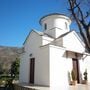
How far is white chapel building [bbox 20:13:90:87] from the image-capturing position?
15.5 meters

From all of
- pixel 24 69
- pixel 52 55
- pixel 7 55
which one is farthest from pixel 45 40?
pixel 7 55

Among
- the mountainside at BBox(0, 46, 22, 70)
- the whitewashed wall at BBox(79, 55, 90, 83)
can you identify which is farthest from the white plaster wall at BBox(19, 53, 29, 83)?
the mountainside at BBox(0, 46, 22, 70)

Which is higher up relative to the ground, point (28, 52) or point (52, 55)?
point (28, 52)

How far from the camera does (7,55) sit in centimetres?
6481

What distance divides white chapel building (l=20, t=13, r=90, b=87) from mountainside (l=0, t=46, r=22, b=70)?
107 feet

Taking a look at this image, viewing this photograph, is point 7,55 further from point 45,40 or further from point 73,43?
point 73,43

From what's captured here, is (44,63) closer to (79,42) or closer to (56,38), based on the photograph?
(56,38)

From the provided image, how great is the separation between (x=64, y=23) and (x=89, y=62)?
20.9 feet

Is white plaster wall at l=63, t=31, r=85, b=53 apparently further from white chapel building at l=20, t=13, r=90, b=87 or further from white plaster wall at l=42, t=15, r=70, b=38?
white plaster wall at l=42, t=15, r=70, b=38

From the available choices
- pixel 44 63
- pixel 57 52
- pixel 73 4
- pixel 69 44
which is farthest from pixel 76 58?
pixel 73 4

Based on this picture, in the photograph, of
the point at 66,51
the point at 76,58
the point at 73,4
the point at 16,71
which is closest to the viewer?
the point at 73,4

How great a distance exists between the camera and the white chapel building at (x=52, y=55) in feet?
50.7

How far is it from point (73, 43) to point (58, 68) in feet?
14.7

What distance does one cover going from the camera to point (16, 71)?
36.1m
